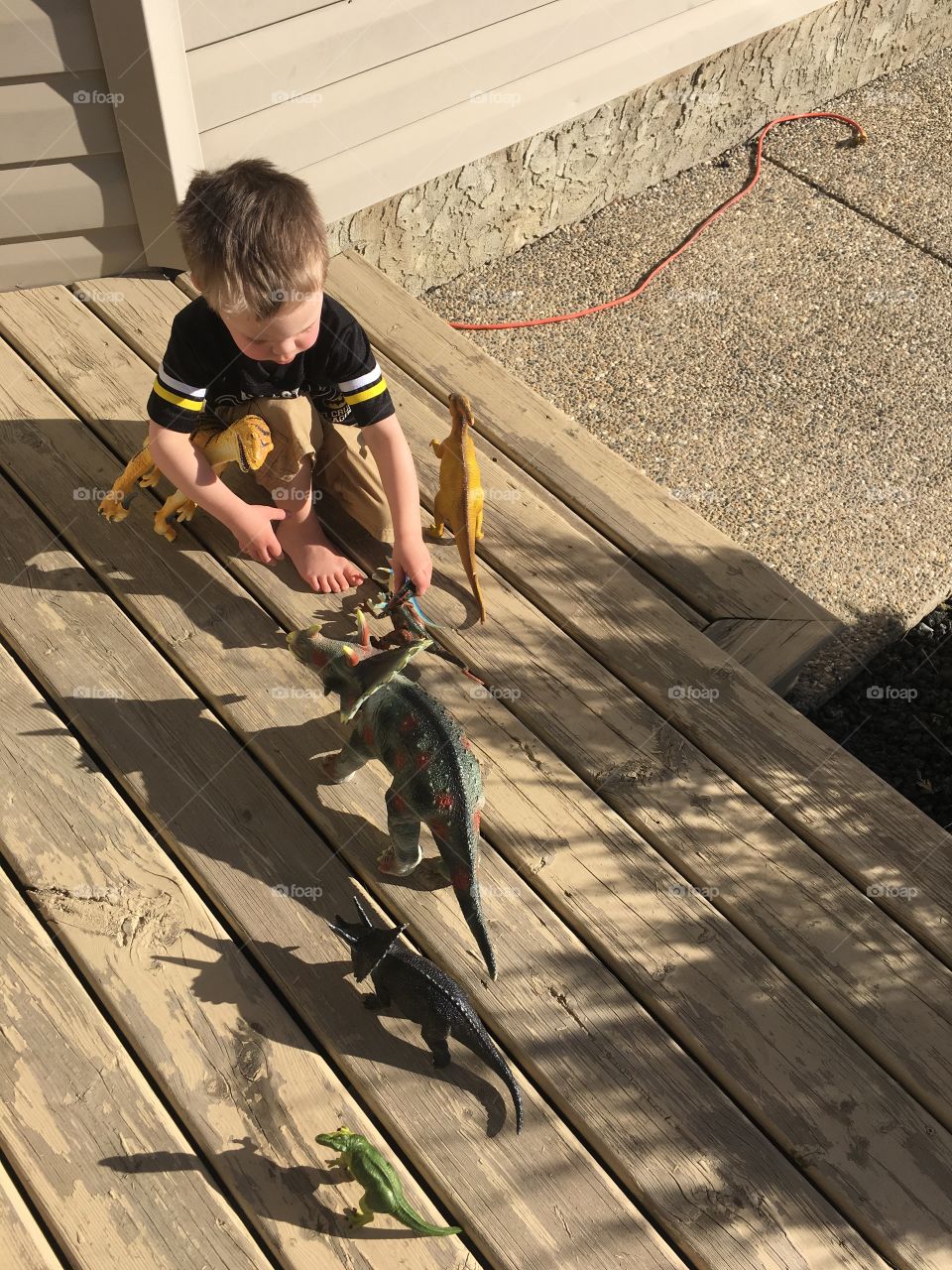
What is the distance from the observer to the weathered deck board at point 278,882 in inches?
83.0

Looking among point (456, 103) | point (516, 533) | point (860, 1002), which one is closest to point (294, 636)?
point (516, 533)

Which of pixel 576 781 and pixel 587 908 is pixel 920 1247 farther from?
pixel 576 781

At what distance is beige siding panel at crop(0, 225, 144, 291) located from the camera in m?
3.63

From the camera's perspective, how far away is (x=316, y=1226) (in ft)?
6.73

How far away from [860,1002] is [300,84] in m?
3.18

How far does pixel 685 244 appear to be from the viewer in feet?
16.7

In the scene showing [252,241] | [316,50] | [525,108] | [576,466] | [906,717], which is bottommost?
[906,717]

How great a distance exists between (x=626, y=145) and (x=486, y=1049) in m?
4.17

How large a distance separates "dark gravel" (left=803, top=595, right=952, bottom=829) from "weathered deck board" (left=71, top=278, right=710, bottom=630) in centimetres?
78

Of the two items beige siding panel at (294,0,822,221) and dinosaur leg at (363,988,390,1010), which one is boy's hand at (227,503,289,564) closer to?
dinosaur leg at (363,988,390,1010)

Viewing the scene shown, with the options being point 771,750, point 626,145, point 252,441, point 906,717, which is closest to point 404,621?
point 252,441

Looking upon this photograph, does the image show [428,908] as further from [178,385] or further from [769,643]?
[178,385]

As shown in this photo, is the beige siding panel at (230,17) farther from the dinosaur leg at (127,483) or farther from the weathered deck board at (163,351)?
the dinosaur leg at (127,483)

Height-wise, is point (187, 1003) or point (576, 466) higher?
point (576, 466)
